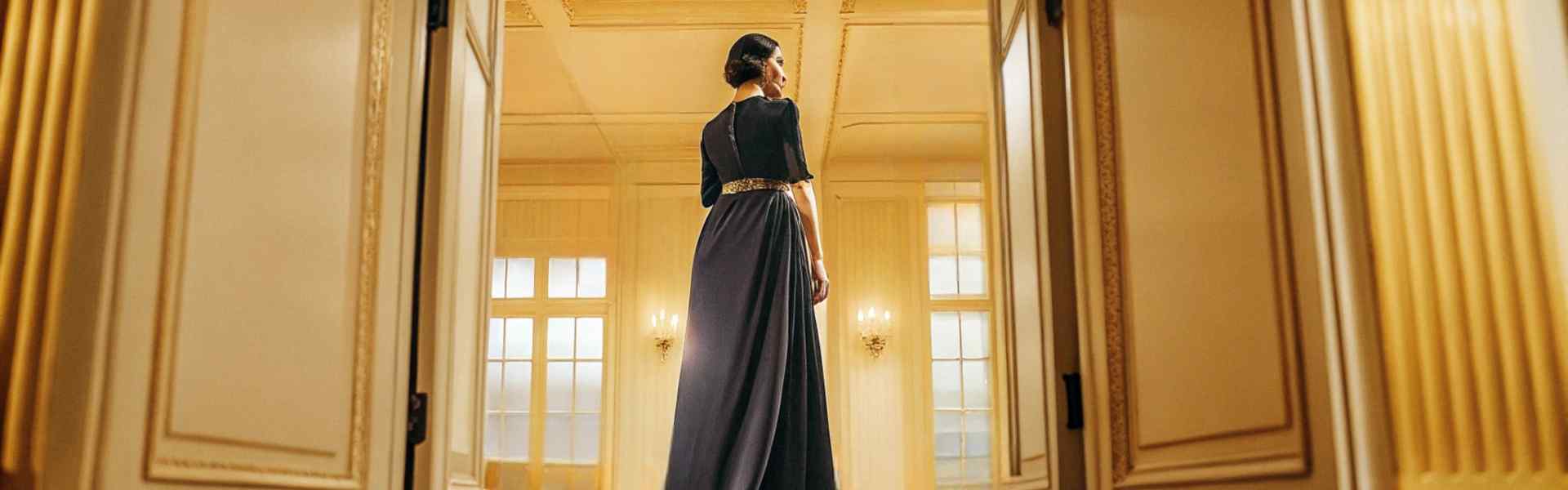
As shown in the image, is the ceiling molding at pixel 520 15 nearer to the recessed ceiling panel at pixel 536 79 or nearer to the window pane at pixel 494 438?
the recessed ceiling panel at pixel 536 79

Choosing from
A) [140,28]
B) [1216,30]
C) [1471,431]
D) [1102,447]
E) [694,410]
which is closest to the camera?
[1471,431]

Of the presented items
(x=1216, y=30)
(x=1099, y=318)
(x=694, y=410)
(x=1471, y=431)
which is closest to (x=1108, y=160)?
(x=1099, y=318)

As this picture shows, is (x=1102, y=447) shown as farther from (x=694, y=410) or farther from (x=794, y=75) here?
(x=794, y=75)

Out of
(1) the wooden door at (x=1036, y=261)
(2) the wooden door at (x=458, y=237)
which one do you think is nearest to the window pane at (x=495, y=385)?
(2) the wooden door at (x=458, y=237)

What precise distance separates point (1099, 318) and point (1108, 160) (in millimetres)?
253

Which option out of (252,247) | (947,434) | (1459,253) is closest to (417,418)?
(252,247)

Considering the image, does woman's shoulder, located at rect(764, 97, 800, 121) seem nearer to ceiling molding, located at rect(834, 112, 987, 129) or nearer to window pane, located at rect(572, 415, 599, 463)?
ceiling molding, located at rect(834, 112, 987, 129)

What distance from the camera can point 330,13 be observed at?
6.32 ft

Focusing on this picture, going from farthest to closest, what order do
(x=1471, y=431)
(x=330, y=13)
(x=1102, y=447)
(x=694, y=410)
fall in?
(x=694, y=410) < (x=1102, y=447) < (x=330, y=13) < (x=1471, y=431)

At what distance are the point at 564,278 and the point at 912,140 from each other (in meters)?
2.66

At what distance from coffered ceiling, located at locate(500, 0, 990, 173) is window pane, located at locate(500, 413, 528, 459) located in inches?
72.4

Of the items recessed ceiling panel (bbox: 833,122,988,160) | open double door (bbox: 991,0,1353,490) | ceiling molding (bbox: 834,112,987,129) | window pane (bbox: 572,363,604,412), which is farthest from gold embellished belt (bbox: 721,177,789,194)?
window pane (bbox: 572,363,604,412)

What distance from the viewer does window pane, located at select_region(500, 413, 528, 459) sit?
9383 mm

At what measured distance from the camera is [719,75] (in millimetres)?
7785
